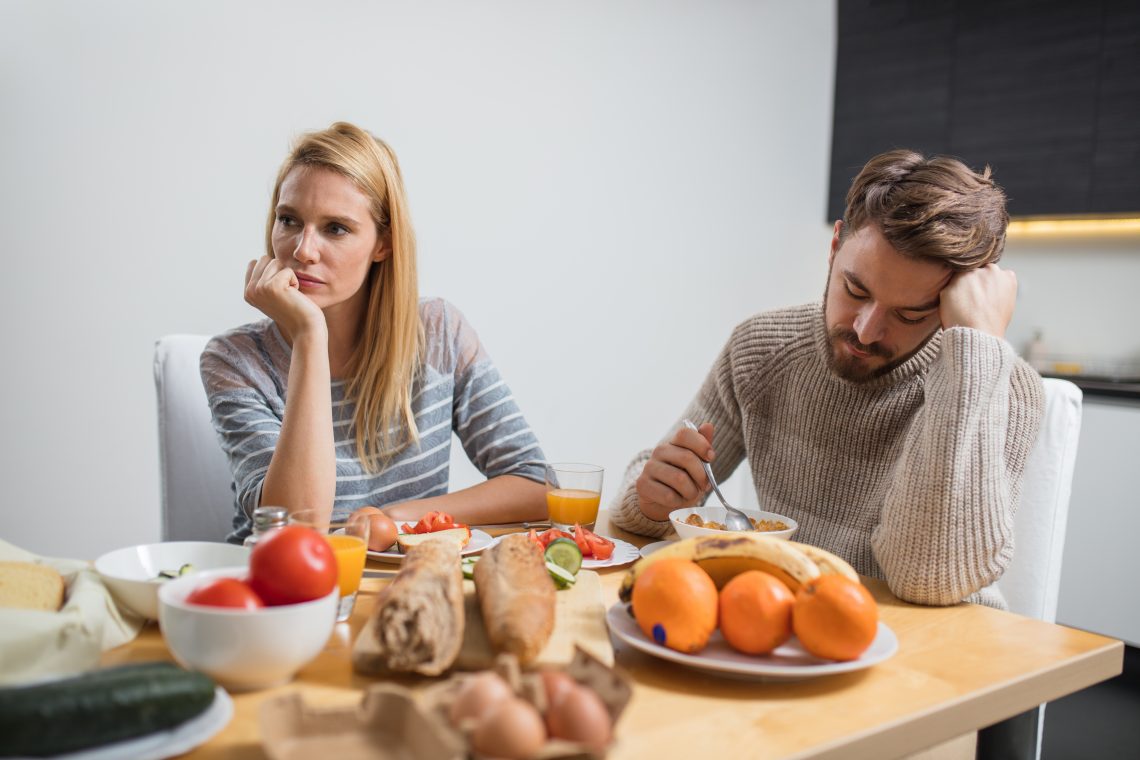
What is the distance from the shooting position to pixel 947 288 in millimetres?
1455

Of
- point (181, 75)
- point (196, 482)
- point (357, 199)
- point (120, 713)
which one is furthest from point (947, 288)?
point (181, 75)

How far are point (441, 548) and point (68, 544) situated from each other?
2.11m

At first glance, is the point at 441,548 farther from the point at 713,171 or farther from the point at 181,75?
the point at 713,171

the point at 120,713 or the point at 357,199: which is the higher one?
the point at 357,199

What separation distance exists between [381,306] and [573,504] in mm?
723

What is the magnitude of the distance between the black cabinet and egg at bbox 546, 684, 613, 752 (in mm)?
3495

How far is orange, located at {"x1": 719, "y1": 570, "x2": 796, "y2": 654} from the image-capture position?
0.83 meters

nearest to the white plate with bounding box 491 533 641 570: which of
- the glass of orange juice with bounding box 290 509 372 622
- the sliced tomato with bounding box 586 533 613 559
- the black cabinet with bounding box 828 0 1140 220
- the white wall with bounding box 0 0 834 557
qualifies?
the sliced tomato with bounding box 586 533 613 559

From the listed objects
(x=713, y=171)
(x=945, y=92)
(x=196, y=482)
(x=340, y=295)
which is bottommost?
(x=196, y=482)

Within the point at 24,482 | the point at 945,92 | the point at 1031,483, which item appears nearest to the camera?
the point at 1031,483

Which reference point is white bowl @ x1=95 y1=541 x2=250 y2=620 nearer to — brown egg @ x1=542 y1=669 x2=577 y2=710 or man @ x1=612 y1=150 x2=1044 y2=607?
brown egg @ x1=542 y1=669 x2=577 y2=710

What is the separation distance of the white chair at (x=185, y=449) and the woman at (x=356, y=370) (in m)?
0.09

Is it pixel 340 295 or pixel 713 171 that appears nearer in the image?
pixel 340 295

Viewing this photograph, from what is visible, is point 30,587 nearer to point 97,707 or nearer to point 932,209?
point 97,707
